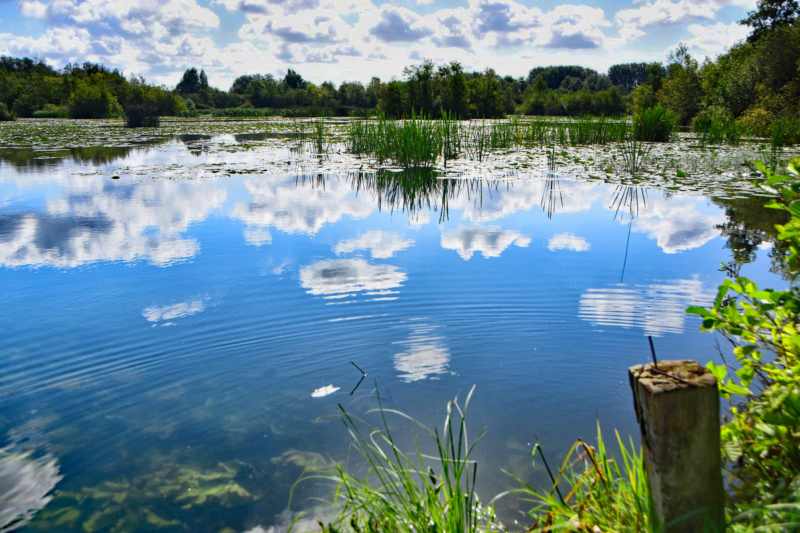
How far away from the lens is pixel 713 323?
1.45 meters

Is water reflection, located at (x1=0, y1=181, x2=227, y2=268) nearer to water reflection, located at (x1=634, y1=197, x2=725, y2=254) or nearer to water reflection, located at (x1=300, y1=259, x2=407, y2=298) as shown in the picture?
water reflection, located at (x1=300, y1=259, x2=407, y2=298)

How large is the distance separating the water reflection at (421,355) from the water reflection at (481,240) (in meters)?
1.64

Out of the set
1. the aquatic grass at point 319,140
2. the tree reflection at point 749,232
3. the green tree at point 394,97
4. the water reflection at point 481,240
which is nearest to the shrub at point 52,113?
the green tree at point 394,97

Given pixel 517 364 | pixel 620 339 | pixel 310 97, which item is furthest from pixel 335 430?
pixel 310 97

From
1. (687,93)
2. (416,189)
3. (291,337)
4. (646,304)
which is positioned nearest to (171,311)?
(291,337)

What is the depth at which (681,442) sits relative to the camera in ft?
3.75

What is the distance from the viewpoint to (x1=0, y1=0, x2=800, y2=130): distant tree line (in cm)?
2006

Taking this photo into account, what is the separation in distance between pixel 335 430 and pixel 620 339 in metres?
1.76

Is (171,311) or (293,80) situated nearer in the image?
(171,311)

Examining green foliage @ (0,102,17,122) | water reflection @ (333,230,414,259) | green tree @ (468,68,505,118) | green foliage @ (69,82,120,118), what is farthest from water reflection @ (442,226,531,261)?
green foliage @ (69,82,120,118)

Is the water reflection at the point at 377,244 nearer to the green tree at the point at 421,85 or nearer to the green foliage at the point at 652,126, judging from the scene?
the green foliage at the point at 652,126

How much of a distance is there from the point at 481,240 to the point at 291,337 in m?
2.82

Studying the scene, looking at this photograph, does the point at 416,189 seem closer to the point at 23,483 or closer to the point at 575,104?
the point at 23,483

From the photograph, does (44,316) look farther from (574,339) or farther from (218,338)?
(574,339)
